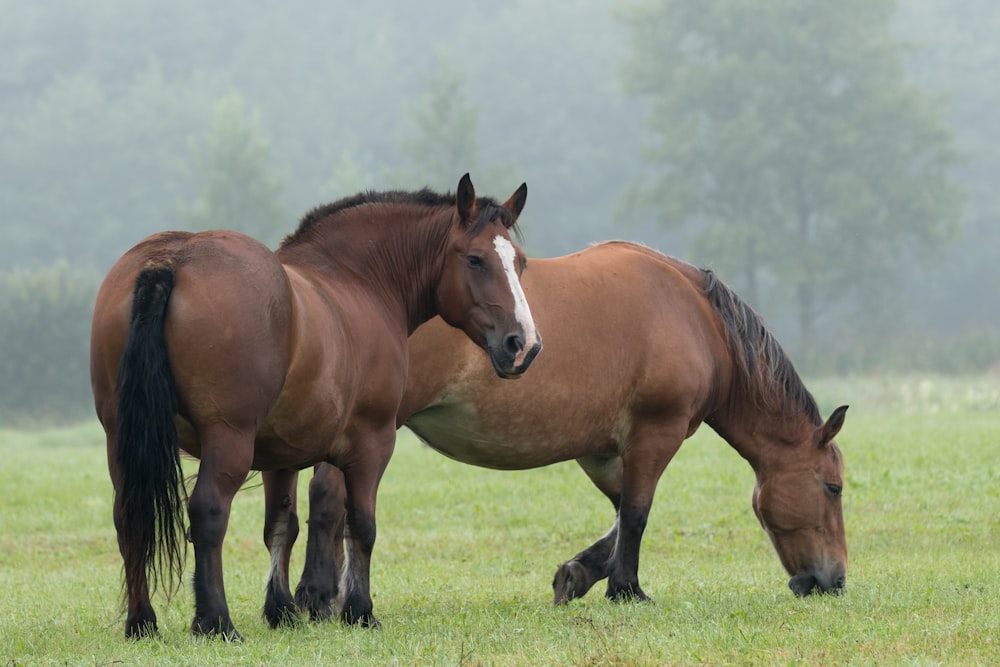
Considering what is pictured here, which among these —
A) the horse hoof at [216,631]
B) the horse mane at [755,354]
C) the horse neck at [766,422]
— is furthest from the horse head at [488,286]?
the horse neck at [766,422]

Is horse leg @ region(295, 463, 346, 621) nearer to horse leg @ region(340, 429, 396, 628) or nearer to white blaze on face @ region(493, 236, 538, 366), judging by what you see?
horse leg @ region(340, 429, 396, 628)

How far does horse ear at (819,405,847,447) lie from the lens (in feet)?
25.9

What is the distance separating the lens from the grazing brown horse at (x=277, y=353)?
5.35m

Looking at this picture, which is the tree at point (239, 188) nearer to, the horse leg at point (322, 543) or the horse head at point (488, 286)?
the horse leg at point (322, 543)

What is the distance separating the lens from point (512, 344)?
6.34 meters

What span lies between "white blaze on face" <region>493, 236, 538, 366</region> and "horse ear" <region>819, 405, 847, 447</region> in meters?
2.43

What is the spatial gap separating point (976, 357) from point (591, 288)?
34.6m

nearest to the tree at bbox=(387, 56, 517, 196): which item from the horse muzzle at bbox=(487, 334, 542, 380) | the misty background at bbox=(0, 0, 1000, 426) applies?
the misty background at bbox=(0, 0, 1000, 426)

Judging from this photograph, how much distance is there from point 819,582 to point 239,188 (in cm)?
4934

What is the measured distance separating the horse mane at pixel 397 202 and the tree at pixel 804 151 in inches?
1854

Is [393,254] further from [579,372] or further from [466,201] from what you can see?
[579,372]

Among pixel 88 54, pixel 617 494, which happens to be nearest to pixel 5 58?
pixel 88 54

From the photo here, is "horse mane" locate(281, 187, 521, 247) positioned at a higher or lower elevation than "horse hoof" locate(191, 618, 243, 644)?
higher

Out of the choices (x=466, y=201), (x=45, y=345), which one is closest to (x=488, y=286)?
(x=466, y=201)
